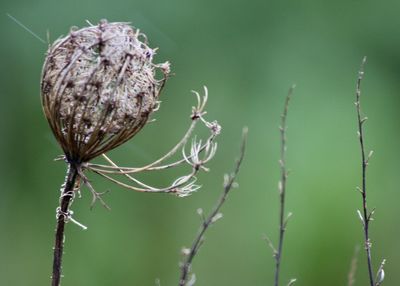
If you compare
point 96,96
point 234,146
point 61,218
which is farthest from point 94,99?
point 234,146

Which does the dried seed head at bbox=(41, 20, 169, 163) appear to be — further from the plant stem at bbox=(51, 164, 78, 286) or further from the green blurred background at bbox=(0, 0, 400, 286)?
the green blurred background at bbox=(0, 0, 400, 286)

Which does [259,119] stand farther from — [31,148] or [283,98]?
[31,148]

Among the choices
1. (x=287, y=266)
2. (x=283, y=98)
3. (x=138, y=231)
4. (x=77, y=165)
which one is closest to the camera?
(x=77, y=165)

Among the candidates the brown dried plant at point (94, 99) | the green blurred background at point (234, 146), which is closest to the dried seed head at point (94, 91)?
the brown dried plant at point (94, 99)

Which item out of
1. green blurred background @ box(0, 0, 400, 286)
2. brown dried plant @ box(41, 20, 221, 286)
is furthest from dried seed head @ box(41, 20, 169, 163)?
green blurred background @ box(0, 0, 400, 286)

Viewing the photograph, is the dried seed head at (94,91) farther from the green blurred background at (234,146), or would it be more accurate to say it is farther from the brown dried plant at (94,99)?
the green blurred background at (234,146)

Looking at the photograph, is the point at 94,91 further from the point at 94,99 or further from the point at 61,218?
the point at 61,218

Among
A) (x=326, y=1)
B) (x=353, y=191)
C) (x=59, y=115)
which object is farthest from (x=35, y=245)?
(x=59, y=115)
